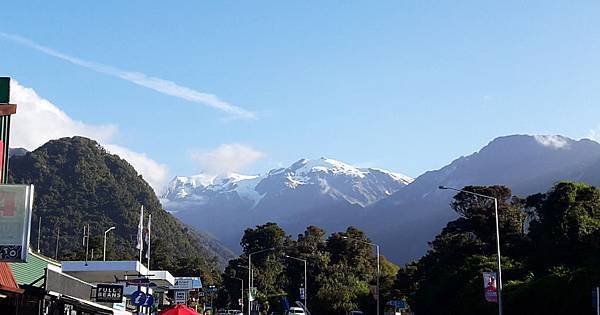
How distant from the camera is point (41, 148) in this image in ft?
532

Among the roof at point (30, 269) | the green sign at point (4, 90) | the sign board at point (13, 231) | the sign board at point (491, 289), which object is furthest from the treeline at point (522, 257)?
the sign board at point (13, 231)

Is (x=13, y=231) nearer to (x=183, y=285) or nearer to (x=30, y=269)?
(x=30, y=269)

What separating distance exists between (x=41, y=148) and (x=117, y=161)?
15.0 meters

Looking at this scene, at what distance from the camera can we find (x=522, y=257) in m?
66.1

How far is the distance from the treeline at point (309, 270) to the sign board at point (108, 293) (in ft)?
225

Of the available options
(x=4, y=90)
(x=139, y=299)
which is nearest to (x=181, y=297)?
(x=139, y=299)

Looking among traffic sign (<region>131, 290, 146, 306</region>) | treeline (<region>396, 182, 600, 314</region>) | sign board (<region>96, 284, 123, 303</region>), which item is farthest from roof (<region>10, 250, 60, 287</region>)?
treeline (<region>396, 182, 600, 314</region>)

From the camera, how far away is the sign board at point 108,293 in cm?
2948

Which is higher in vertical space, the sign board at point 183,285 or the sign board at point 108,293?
the sign board at point 183,285

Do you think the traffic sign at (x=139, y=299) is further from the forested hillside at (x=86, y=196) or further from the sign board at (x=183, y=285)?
the forested hillside at (x=86, y=196)

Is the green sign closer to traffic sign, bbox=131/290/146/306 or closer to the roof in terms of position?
traffic sign, bbox=131/290/146/306

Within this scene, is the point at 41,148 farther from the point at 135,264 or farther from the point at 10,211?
the point at 10,211

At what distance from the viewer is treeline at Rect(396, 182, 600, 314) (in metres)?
42.7

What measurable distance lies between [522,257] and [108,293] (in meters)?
43.8
